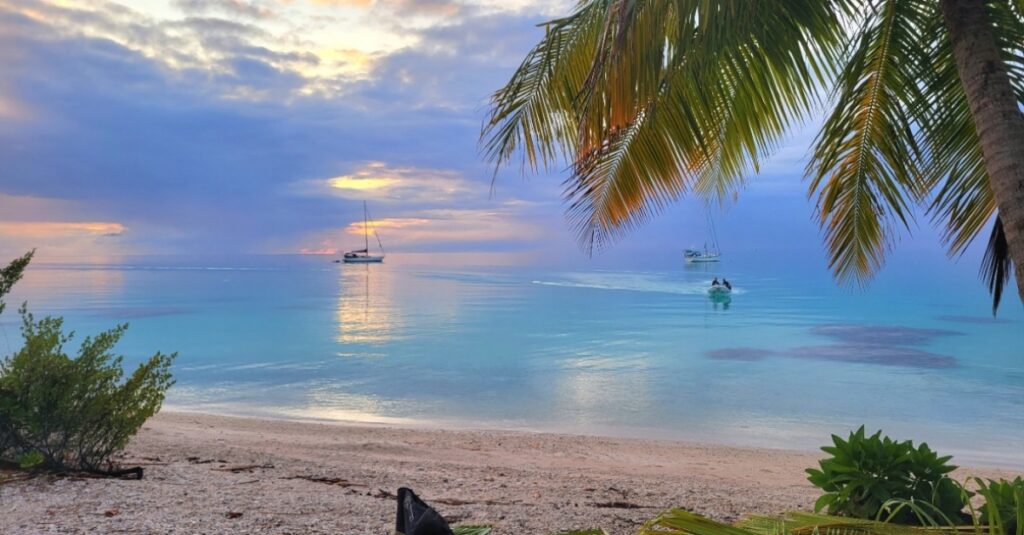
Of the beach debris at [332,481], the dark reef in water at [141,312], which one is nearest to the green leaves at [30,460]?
the beach debris at [332,481]

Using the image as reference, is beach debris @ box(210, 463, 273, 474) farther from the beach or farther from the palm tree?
the palm tree

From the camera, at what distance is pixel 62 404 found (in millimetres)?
4699

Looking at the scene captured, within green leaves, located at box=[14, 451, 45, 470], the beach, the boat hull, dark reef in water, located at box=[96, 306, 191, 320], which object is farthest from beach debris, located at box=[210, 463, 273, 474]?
the boat hull

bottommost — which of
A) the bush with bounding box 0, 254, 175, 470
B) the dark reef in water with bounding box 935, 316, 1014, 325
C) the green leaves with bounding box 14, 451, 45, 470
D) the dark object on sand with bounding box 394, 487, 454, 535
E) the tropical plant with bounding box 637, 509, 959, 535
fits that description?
the dark reef in water with bounding box 935, 316, 1014, 325

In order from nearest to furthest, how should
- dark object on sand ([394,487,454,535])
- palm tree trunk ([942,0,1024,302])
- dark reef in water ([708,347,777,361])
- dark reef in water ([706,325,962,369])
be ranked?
1. dark object on sand ([394,487,454,535])
2. palm tree trunk ([942,0,1024,302])
3. dark reef in water ([706,325,962,369])
4. dark reef in water ([708,347,777,361])

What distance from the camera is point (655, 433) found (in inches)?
456

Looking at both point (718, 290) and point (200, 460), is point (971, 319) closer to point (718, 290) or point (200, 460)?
point (718, 290)

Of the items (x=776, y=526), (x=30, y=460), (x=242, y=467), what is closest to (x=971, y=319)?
(x=242, y=467)

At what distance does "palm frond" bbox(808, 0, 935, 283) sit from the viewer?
447 centimetres

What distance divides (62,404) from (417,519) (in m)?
4.98

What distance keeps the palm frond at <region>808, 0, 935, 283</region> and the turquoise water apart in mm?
6517

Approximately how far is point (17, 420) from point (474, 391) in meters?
11.8

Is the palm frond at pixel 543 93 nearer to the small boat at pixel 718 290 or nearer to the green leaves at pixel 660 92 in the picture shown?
the green leaves at pixel 660 92

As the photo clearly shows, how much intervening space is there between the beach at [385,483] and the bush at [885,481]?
2.03m
